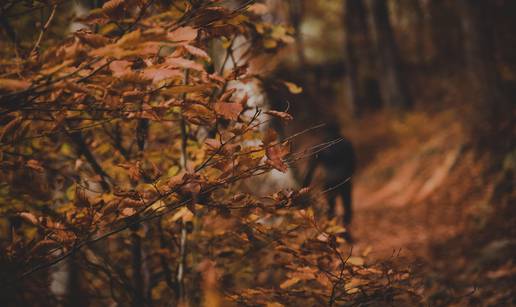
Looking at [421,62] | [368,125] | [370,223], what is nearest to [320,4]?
[421,62]

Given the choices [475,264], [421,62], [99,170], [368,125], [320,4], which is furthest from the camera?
[320,4]

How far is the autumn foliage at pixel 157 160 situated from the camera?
1058 millimetres

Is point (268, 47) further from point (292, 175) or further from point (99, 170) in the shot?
point (292, 175)

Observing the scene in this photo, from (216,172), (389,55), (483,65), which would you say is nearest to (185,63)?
(216,172)

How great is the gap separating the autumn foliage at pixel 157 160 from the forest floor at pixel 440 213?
562mm

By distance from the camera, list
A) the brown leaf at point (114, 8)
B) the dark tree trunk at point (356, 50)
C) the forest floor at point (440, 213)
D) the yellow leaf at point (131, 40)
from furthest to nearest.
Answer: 1. the dark tree trunk at point (356, 50)
2. the forest floor at point (440, 213)
3. the brown leaf at point (114, 8)
4. the yellow leaf at point (131, 40)

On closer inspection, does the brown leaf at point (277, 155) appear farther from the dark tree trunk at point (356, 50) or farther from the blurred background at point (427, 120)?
the dark tree trunk at point (356, 50)

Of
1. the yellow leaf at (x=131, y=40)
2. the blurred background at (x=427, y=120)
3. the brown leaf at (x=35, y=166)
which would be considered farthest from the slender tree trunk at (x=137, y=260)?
the yellow leaf at (x=131, y=40)

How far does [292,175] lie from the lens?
3914 millimetres

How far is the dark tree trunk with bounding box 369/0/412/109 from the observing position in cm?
1387

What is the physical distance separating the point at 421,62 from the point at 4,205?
56.6 ft

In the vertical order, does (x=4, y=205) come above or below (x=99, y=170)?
below

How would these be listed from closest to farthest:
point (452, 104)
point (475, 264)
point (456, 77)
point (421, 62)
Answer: point (475, 264), point (452, 104), point (456, 77), point (421, 62)

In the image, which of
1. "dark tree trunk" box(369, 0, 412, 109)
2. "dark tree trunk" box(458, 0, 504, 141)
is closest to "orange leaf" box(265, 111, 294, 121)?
"dark tree trunk" box(458, 0, 504, 141)
